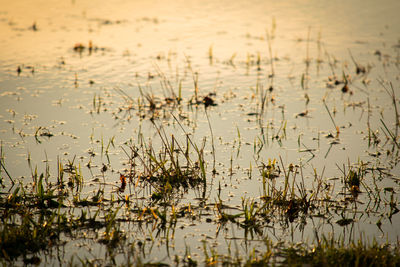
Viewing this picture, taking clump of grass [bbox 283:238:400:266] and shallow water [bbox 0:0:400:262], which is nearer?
clump of grass [bbox 283:238:400:266]

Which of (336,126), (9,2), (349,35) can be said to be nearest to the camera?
(336,126)

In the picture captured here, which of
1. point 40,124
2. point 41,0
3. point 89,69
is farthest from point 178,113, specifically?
point 41,0

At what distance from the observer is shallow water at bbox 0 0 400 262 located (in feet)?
17.8

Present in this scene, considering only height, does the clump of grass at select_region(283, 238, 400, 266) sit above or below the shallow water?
below

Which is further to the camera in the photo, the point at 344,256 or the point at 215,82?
the point at 215,82

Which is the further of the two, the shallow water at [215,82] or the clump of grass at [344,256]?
the shallow water at [215,82]

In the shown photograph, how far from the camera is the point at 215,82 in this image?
8281mm

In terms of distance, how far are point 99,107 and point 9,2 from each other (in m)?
8.15

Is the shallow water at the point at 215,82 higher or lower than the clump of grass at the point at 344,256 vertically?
higher

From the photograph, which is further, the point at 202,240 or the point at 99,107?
the point at 99,107

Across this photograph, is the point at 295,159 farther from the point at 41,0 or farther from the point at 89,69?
the point at 41,0

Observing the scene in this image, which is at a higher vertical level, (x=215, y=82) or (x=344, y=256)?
(x=215, y=82)

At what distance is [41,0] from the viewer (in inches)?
540

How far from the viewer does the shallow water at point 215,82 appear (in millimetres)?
5430
